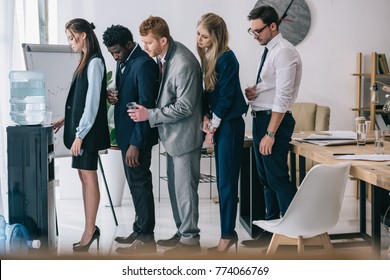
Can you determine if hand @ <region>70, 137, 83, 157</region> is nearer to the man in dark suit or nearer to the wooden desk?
the man in dark suit

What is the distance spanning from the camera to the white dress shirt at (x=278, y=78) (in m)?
3.63

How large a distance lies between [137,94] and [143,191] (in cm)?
55

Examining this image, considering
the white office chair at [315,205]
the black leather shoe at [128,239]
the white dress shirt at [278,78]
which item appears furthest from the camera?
the black leather shoe at [128,239]

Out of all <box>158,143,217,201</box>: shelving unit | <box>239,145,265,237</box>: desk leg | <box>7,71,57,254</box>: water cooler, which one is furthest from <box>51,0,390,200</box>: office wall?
<box>7,71,57,254</box>: water cooler

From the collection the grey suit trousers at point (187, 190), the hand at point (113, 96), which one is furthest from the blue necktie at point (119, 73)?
the grey suit trousers at point (187, 190)

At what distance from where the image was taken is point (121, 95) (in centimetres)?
383

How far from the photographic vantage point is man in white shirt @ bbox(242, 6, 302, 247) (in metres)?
3.66

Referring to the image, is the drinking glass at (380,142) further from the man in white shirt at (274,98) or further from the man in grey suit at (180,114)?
the man in grey suit at (180,114)

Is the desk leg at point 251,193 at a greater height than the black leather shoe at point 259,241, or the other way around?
the desk leg at point 251,193

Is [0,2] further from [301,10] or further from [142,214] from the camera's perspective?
[301,10]

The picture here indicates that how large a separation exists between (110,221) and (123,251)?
111cm

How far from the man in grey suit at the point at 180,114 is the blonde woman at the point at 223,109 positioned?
8cm

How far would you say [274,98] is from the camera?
3.73m
